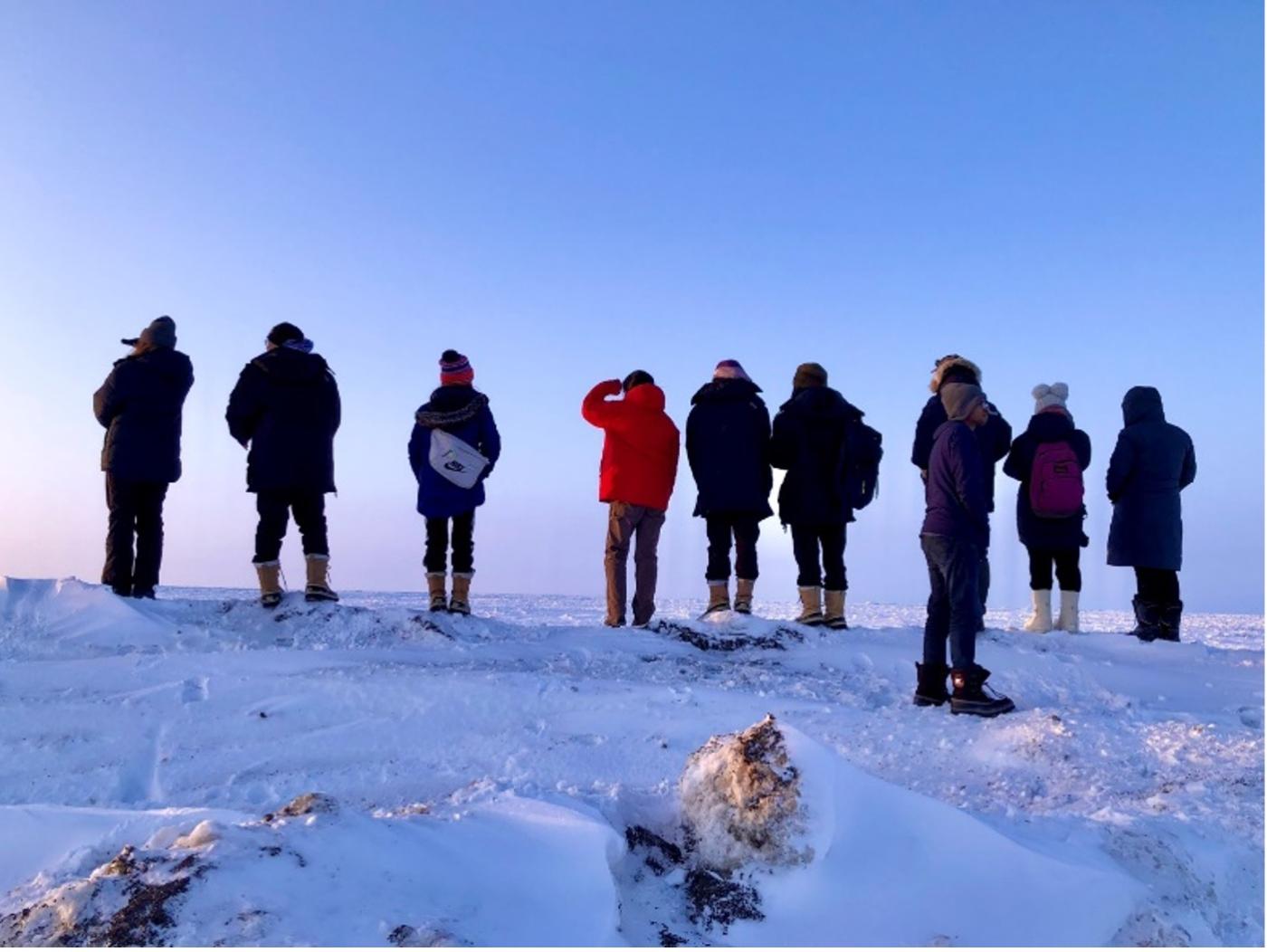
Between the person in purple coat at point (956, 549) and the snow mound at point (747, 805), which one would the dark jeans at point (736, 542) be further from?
the snow mound at point (747, 805)

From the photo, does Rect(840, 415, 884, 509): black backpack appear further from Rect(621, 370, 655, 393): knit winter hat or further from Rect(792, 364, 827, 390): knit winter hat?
Rect(621, 370, 655, 393): knit winter hat

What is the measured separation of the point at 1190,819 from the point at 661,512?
5487mm

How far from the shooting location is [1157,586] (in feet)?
27.0

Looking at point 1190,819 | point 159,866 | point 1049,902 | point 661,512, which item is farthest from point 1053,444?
point 159,866

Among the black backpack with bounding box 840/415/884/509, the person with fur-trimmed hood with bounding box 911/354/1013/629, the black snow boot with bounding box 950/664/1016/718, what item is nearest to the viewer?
the black snow boot with bounding box 950/664/1016/718

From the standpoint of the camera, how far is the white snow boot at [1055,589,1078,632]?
8102 mm

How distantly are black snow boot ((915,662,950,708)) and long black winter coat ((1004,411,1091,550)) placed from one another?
3.19 metres

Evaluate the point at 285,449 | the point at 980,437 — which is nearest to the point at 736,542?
the point at 980,437

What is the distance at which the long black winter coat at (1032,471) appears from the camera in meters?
7.92

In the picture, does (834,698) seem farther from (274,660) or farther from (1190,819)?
(274,660)

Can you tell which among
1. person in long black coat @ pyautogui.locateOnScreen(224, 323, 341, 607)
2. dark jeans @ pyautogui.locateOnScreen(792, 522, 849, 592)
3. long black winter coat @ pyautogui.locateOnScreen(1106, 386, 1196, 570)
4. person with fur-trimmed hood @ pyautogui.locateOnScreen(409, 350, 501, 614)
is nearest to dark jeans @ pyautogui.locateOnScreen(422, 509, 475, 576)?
person with fur-trimmed hood @ pyautogui.locateOnScreen(409, 350, 501, 614)

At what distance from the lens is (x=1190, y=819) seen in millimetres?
3141

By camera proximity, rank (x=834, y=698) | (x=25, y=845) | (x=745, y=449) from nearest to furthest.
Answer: (x=25, y=845), (x=834, y=698), (x=745, y=449)

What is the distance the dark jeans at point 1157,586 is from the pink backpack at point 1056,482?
0.97 m
